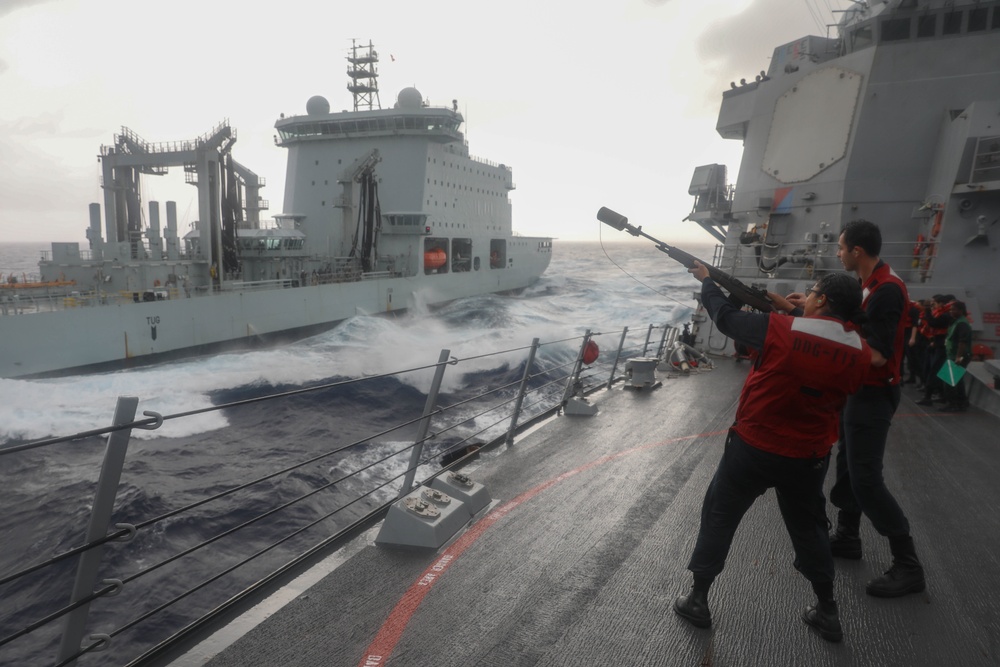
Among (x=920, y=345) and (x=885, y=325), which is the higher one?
(x=885, y=325)

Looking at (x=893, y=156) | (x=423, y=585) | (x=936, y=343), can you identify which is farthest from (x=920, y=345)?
(x=423, y=585)

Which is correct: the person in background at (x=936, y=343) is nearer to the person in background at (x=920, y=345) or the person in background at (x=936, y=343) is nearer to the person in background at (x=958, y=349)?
the person in background at (x=958, y=349)

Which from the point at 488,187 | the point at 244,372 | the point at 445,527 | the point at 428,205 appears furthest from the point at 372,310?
the point at 445,527

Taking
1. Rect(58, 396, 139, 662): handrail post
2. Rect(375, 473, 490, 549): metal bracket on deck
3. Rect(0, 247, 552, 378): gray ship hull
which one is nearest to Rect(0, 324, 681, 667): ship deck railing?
Rect(58, 396, 139, 662): handrail post

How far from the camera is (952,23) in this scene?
32.1 ft

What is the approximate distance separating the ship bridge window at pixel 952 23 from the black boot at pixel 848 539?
10.6m

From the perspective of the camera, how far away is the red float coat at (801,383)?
2102 millimetres

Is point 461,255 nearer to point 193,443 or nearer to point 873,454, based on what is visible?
point 193,443

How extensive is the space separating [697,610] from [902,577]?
1.11 metres

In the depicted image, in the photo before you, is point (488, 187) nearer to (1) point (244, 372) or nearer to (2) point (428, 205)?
(2) point (428, 205)

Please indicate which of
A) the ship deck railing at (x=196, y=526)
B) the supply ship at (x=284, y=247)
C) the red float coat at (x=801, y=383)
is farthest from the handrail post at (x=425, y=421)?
the supply ship at (x=284, y=247)

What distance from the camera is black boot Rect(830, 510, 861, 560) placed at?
315 centimetres

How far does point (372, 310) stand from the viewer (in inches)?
1069

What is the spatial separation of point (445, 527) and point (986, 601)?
2705 millimetres
